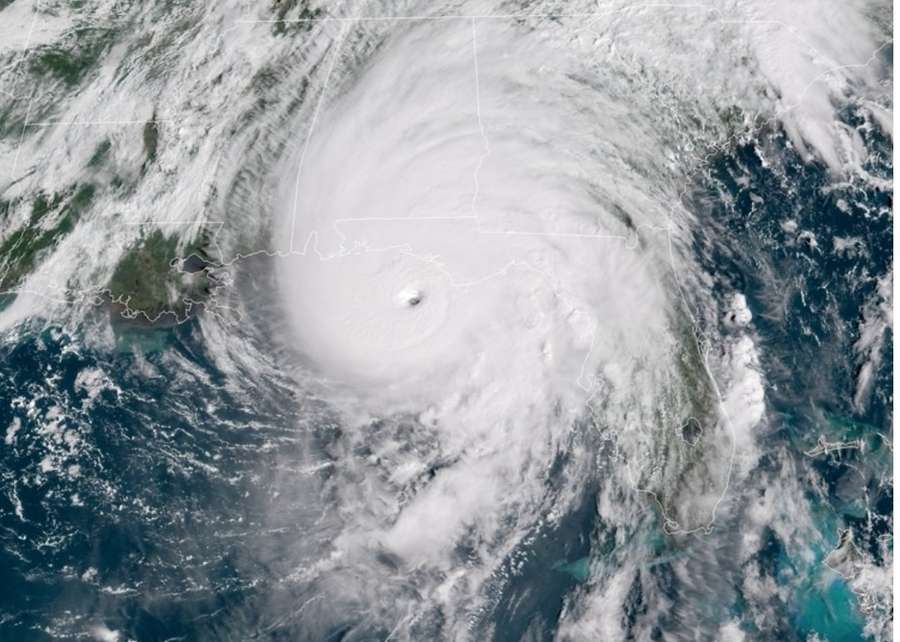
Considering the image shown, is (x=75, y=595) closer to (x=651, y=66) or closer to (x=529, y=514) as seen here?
(x=529, y=514)

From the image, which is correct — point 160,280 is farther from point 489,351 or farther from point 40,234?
point 489,351

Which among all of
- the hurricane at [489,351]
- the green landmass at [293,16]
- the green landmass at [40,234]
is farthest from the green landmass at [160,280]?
the green landmass at [293,16]

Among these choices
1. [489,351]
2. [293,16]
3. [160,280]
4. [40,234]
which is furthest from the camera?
[40,234]

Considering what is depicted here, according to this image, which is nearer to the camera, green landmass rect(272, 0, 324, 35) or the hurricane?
the hurricane

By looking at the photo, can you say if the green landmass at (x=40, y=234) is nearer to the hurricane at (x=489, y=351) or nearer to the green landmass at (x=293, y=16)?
the hurricane at (x=489, y=351)

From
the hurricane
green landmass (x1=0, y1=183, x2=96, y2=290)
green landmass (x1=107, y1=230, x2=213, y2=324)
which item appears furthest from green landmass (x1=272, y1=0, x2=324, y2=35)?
green landmass (x1=0, y1=183, x2=96, y2=290)

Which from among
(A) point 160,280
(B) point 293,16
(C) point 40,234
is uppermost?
(B) point 293,16

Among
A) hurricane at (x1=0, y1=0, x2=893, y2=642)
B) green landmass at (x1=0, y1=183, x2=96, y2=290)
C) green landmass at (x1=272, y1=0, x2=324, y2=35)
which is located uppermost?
green landmass at (x1=272, y1=0, x2=324, y2=35)

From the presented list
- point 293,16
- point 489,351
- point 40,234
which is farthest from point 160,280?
point 489,351

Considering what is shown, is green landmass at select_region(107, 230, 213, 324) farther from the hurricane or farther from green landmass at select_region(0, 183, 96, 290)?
green landmass at select_region(0, 183, 96, 290)
